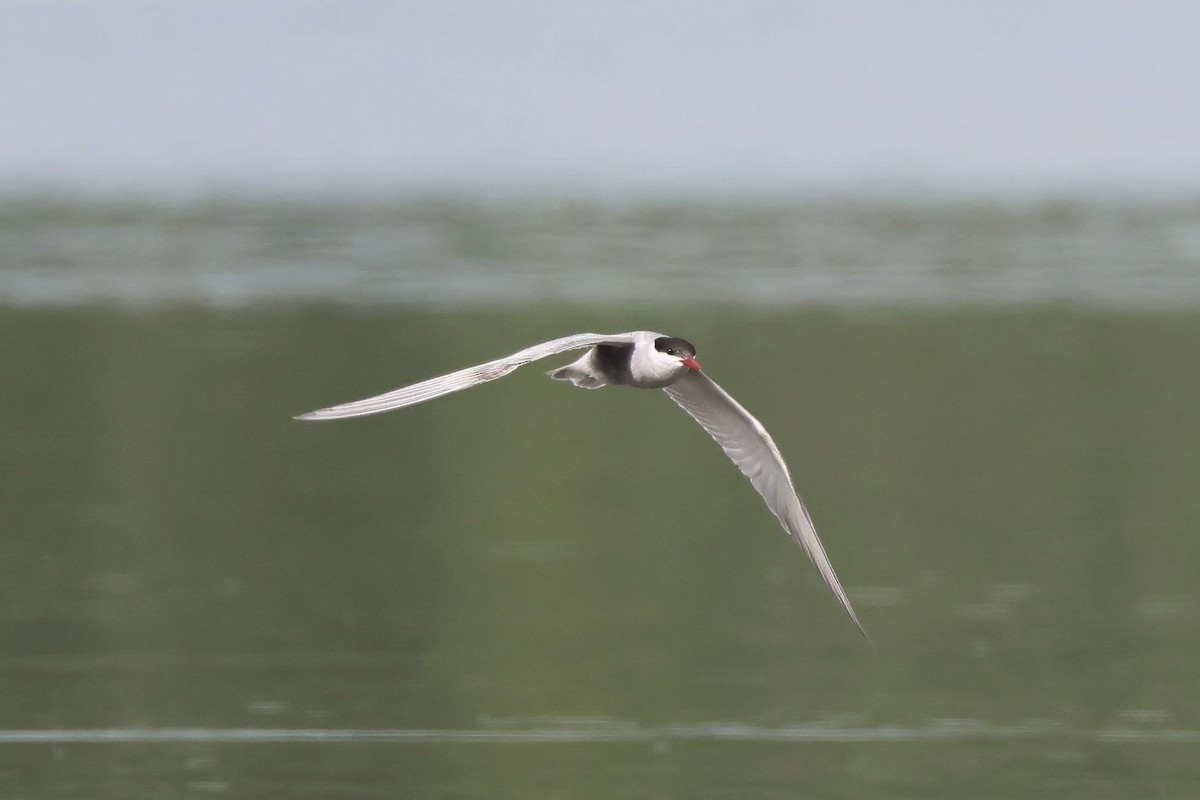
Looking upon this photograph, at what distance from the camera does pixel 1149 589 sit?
16344 millimetres

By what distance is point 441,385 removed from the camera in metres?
9.30

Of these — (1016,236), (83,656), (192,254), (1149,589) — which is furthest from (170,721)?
(1016,236)

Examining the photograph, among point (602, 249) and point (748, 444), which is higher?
point (602, 249)

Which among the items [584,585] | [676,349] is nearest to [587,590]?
[584,585]

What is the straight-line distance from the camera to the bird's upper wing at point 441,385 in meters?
8.82

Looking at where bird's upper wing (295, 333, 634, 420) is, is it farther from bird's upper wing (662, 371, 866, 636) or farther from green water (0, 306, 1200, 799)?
green water (0, 306, 1200, 799)

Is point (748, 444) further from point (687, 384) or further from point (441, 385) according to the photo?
point (441, 385)

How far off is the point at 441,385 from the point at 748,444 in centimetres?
259

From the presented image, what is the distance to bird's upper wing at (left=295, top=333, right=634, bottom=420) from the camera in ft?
28.9

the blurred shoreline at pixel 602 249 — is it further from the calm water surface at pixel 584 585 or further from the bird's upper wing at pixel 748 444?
the bird's upper wing at pixel 748 444

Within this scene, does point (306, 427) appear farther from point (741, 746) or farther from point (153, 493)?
point (741, 746)

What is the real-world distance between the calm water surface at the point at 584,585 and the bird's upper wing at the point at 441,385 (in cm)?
265

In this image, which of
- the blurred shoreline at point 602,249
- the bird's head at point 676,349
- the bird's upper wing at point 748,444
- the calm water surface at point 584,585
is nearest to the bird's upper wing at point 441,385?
the bird's head at point 676,349

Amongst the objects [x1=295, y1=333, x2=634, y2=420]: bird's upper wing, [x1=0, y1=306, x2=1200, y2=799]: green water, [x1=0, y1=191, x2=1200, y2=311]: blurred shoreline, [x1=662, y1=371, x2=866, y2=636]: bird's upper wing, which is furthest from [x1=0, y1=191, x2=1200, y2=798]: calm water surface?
[x1=0, y1=191, x2=1200, y2=311]: blurred shoreline
